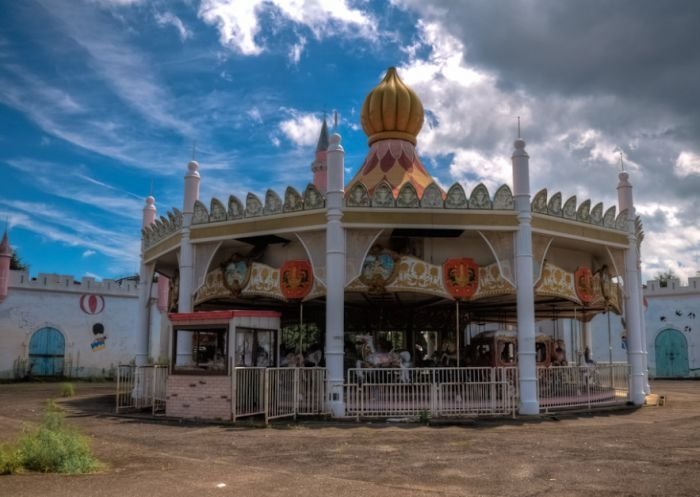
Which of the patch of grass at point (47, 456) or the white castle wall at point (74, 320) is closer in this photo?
the patch of grass at point (47, 456)

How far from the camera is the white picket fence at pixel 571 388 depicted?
17.0 m

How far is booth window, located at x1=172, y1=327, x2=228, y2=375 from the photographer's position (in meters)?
15.0

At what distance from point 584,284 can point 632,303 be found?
2.04 m

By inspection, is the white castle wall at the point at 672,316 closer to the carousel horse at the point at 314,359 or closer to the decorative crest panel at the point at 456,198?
the decorative crest panel at the point at 456,198

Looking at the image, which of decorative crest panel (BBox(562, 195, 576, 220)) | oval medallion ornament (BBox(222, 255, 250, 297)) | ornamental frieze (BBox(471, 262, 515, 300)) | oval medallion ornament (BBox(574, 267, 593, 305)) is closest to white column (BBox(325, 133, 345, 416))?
oval medallion ornament (BBox(222, 255, 250, 297))

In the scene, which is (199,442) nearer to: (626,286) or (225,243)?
(225,243)

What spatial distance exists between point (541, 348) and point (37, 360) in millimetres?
23436

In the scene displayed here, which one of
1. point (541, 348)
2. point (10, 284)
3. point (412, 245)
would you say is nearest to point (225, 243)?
point (412, 245)

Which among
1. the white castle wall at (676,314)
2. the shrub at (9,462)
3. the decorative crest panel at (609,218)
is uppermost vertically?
the decorative crest panel at (609,218)

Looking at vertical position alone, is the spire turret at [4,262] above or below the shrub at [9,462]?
above

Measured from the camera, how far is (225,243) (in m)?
19.8

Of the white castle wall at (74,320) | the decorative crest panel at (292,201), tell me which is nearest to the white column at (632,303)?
the decorative crest panel at (292,201)

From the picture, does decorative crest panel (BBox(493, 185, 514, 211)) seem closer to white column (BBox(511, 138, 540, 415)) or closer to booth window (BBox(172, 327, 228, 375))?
white column (BBox(511, 138, 540, 415))

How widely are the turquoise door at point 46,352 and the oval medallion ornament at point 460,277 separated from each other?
22418mm
